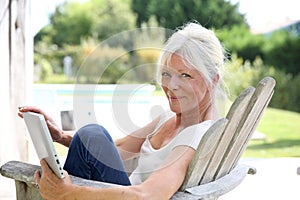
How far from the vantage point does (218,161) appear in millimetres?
1825

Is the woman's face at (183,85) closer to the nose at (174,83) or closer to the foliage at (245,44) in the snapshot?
the nose at (174,83)

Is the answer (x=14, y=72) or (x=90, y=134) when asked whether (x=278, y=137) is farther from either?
(x=90, y=134)

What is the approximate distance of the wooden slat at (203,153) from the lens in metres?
1.66

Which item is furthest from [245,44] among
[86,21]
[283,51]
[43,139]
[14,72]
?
[43,139]

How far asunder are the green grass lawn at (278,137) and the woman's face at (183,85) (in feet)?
19.9

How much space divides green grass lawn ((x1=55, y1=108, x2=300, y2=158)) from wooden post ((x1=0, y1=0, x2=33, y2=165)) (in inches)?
181

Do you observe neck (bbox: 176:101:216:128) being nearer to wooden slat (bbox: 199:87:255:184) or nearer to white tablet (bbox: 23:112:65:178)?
wooden slat (bbox: 199:87:255:184)

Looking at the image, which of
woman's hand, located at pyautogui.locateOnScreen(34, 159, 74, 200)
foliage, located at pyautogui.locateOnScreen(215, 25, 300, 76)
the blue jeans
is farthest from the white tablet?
foliage, located at pyautogui.locateOnScreen(215, 25, 300, 76)

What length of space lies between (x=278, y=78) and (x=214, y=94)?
953 centimetres

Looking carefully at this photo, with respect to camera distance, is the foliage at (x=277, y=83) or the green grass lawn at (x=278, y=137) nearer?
the green grass lawn at (x=278, y=137)

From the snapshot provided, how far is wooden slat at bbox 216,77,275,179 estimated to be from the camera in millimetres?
1821

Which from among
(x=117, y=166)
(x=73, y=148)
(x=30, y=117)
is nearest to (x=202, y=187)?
(x=117, y=166)

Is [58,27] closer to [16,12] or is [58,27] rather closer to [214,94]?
[16,12]

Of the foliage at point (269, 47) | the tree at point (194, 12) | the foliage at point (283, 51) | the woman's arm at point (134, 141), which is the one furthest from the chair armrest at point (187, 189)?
the tree at point (194, 12)
